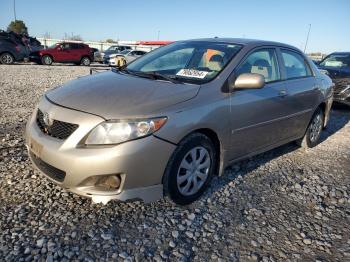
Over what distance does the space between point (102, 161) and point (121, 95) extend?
2.37 feet

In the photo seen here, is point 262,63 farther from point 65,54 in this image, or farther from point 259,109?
point 65,54

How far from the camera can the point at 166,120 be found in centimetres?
295

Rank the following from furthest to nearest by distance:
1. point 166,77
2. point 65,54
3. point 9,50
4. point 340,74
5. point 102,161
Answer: point 65,54, point 9,50, point 340,74, point 166,77, point 102,161

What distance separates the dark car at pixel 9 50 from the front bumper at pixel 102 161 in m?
17.9

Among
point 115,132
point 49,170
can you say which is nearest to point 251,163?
point 115,132

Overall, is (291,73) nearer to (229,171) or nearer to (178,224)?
(229,171)

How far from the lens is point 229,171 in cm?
434

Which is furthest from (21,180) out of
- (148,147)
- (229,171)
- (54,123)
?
(229,171)

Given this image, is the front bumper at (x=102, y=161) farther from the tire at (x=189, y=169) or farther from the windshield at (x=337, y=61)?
the windshield at (x=337, y=61)

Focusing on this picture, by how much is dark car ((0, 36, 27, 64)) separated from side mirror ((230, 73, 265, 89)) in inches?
715

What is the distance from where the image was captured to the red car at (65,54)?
21.5 meters

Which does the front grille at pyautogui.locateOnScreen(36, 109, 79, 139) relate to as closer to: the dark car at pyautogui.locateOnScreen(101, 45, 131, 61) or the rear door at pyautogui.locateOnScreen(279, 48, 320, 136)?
the rear door at pyautogui.locateOnScreen(279, 48, 320, 136)

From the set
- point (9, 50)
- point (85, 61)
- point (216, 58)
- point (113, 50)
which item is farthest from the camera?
point (113, 50)

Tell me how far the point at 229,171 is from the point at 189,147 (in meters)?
1.32
